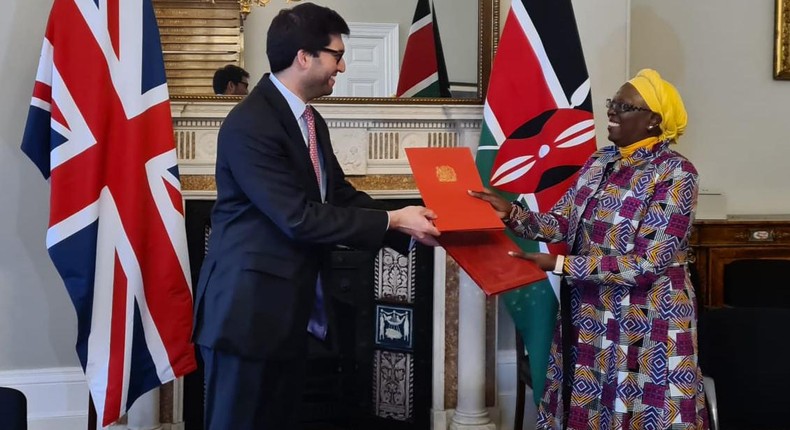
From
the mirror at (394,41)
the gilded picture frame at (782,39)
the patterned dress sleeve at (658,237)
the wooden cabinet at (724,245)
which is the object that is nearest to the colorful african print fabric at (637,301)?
the patterned dress sleeve at (658,237)

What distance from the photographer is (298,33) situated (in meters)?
1.65

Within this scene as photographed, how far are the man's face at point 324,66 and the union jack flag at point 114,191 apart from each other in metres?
0.93

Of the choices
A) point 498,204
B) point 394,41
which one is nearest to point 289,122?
point 498,204

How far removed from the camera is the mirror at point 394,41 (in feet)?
9.11

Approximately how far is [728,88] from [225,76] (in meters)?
→ 2.58

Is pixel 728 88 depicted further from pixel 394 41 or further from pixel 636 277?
pixel 636 277

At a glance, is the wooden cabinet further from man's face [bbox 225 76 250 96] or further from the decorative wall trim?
the decorative wall trim

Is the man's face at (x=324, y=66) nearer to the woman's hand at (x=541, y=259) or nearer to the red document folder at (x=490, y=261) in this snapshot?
the red document folder at (x=490, y=261)

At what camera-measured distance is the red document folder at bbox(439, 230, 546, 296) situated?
1885 mm

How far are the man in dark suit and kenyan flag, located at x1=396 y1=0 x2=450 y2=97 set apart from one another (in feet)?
3.86

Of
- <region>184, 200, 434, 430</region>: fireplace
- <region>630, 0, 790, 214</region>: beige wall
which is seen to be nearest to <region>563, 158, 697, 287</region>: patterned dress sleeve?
<region>184, 200, 434, 430</region>: fireplace

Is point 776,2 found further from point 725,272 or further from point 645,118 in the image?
point 645,118

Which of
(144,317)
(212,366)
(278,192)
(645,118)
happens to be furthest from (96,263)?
(645,118)

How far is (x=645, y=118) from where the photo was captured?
2041 millimetres
